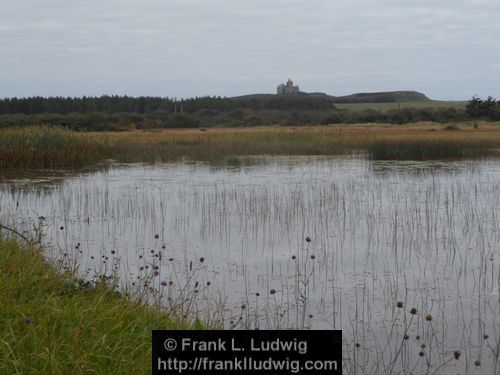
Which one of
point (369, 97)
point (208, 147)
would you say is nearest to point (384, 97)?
point (369, 97)

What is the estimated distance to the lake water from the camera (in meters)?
6.17

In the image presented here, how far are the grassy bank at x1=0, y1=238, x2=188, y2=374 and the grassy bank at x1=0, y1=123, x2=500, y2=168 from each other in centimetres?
1731

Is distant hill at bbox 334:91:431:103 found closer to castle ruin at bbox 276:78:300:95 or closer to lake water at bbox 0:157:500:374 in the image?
castle ruin at bbox 276:78:300:95

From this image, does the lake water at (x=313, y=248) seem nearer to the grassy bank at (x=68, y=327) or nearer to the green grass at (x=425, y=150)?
the grassy bank at (x=68, y=327)

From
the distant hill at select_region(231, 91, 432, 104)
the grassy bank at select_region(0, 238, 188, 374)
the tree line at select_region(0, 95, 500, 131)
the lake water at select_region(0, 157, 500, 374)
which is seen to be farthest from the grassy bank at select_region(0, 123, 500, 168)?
the distant hill at select_region(231, 91, 432, 104)

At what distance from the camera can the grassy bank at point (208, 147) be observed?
22469 millimetres

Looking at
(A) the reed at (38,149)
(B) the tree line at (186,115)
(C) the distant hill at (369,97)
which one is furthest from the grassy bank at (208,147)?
(C) the distant hill at (369,97)

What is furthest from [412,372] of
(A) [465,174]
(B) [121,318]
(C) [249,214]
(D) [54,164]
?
(D) [54,164]

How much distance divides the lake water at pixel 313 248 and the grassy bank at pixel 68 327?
0.84 metres

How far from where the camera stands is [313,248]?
9.57 m

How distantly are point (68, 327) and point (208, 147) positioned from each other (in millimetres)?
27356

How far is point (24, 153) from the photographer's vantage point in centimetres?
2209

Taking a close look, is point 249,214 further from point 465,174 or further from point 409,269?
point 465,174

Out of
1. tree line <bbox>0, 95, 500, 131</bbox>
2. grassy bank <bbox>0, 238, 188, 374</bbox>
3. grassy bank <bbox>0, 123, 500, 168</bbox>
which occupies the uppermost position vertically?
tree line <bbox>0, 95, 500, 131</bbox>
